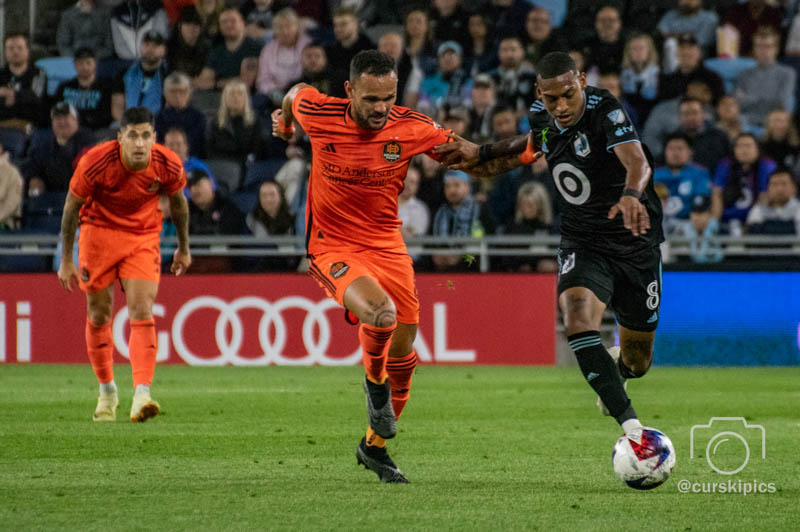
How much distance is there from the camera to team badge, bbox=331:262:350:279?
701cm

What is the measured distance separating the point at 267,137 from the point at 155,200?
257 inches

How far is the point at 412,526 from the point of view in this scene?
206 inches

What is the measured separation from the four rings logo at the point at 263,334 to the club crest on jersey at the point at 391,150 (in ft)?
25.1

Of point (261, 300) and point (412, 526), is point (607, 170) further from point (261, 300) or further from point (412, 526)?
point (261, 300)

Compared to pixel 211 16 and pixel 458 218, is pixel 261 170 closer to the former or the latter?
pixel 458 218

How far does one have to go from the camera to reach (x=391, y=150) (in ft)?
23.5

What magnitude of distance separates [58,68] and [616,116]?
1309cm

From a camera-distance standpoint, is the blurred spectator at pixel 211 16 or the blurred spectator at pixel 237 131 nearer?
the blurred spectator at pixel 237 131

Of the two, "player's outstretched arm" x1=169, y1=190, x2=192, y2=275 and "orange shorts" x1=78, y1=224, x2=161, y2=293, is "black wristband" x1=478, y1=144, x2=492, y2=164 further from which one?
"orange shorts" x1=78, y1=224, x2=161, y2=293

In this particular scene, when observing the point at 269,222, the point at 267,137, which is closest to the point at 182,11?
the point at 267,137

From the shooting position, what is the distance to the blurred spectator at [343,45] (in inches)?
640

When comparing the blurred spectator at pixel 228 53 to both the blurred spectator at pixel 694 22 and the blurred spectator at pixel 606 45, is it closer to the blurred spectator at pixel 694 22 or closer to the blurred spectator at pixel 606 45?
the blurred spectator at pixel 606 45

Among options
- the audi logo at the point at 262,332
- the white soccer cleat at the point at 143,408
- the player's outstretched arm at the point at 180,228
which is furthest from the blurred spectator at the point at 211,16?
the white soccer cleat at the point at 143,408

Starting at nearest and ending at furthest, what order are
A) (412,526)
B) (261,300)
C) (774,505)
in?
(412,526) < (774,505) < (261,300)
